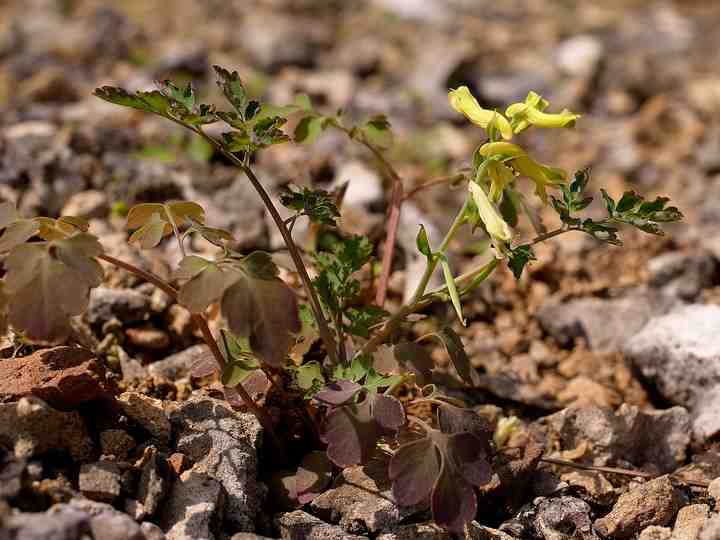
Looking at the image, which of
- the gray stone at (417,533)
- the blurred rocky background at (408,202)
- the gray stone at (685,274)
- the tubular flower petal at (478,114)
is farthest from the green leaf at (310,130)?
the gray stone at (685,274)

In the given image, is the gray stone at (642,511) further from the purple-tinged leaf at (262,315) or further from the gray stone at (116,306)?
the gray stone at (116,306)

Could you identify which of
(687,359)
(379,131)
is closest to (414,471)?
(379,131)

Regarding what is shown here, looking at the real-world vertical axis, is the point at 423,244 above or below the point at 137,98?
below

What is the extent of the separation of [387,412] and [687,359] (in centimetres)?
134

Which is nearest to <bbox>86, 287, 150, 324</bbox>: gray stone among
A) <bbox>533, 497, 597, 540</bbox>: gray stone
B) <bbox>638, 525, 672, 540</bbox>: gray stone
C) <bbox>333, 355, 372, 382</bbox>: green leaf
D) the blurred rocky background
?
the blurred rocky background

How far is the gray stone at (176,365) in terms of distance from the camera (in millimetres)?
2836

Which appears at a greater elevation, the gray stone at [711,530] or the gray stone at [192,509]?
the gray stone at [192,509]

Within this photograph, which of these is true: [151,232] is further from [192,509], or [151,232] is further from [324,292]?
[192,509]

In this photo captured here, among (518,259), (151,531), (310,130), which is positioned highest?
(310,130)

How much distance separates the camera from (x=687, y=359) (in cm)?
295

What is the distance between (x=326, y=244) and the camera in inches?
127

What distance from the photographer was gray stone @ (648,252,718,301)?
12.2 ft

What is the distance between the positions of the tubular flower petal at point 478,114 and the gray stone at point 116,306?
1.34m

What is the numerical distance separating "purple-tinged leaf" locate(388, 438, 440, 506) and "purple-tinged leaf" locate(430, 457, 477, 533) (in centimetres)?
2
